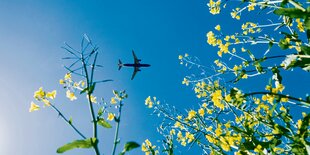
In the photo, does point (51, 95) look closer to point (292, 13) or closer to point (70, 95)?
point (70, 95)

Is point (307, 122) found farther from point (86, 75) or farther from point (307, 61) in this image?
point (86, 75)

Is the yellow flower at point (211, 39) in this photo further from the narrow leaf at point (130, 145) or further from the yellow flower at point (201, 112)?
the narrow leaf at point (130, 145)

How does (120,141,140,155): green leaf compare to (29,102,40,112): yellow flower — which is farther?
(29,102,40,112): yellow flower

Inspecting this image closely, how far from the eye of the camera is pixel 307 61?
2.32 m

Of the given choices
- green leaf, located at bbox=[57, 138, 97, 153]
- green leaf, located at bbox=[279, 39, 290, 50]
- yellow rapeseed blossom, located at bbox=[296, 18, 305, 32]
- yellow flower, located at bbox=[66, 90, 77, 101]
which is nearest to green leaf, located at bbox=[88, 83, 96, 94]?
green leaf, located at bbox=[57, 138, 97, 153]

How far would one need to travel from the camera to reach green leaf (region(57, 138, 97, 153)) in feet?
4.12

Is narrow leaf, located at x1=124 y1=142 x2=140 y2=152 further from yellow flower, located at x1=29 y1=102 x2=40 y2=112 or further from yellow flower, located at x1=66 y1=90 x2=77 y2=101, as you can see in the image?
yellow flower, located at x1=29 y1=102 x2=40 y2=112

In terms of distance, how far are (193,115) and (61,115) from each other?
2.57 metres

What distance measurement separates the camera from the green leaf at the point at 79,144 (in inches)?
49.4

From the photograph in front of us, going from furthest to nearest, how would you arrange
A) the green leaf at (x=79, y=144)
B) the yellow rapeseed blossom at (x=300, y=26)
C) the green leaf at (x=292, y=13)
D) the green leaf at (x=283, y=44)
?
the yellow rapeseed blossom at (x=300, y=26)
the green leaf at (x=283, y=44)
the green leaf at (x=292, y=13)
the green leaf at (x=79, y=144)

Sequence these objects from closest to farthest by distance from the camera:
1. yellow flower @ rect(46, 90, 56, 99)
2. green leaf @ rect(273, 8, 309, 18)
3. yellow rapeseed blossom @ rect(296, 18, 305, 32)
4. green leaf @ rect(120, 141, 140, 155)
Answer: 1. green leaf @ rect(120, 141, 140, 155)
2. yellow flower @ rect(46, 90, 56, 99)
3. green leaf @ rect(273, 8, 309, 18)
4. yellow rapeseed blossom @ rect(296, 18, 305, 32)

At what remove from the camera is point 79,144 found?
1.32 meters

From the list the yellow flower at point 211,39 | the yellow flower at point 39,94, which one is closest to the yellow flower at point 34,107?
the yellow flower at point 39,94

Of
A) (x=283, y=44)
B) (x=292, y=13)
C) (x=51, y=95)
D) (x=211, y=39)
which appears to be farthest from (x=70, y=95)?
(x=211, y=39)
